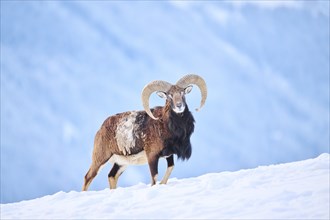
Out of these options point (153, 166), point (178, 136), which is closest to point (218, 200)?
point (153, 166)

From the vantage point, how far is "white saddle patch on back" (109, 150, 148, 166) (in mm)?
18312

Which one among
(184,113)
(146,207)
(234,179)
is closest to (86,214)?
(146,207)

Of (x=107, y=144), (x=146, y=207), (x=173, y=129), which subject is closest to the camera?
(x=146, y=207)

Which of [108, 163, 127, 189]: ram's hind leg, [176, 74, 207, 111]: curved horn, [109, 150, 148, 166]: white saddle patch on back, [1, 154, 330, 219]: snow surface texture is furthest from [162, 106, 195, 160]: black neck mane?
[1, 154, 330, 219]: snow surface texture

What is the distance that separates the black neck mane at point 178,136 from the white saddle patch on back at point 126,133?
121cm

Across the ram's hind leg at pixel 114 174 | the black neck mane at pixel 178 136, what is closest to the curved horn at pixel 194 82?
the black neck mane at pixel 178 136

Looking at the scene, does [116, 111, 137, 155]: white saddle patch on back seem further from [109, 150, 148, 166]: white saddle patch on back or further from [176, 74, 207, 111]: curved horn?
[176, 74, 207, 111]: curved horn

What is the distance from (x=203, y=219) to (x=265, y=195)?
134 cm

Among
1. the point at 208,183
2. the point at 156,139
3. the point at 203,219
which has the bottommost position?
the point at 203,219

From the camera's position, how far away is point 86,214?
41.5 ft

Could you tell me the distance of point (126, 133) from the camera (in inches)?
727

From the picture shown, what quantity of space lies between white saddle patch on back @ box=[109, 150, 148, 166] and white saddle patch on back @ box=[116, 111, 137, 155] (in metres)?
0.19

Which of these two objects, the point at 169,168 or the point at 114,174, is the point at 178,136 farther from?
the point at 114,174

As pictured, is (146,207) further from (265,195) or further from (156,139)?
(156,139)
